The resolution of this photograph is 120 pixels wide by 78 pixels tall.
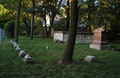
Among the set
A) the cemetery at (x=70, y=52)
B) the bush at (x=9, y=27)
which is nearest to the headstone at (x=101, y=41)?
the cemetery at (x=70, y=52)

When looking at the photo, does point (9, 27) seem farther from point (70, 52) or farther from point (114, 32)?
point (70, 52)

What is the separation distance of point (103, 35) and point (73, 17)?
217 inches

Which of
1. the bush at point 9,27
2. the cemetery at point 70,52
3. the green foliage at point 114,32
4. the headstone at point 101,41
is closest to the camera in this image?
the cemetery at point 70,52

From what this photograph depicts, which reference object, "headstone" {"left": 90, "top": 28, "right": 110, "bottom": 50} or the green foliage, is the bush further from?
the green foliage

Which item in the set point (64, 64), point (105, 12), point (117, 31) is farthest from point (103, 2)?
point (64, 64)

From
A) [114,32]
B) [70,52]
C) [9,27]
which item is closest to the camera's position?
[70,52]

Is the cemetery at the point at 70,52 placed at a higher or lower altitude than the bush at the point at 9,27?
lower

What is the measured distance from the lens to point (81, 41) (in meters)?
15.4

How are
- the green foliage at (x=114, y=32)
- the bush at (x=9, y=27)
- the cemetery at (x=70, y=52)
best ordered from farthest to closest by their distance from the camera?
the bush at (x=9, y=27), the green foliage at (x=114, y=32), the cemetery at (x=70, y=52)

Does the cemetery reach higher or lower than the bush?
lower

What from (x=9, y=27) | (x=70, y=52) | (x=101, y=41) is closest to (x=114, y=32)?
(x=101, y=41)

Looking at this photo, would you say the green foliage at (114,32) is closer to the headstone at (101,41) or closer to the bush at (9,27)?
the headstone at (101,41)

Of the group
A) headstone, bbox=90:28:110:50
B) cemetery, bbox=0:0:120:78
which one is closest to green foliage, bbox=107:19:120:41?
cemetery, bbox=0:0:120:78

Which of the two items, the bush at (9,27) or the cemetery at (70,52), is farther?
the bush at (9,27)
